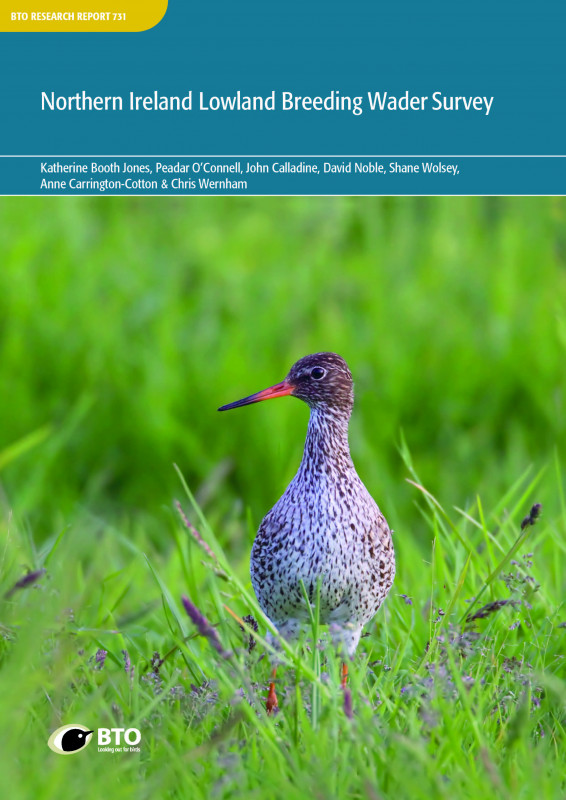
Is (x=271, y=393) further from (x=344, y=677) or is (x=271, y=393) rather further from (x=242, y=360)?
(x=242, y=360)

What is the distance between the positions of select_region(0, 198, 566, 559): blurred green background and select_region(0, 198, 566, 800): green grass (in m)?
0.02

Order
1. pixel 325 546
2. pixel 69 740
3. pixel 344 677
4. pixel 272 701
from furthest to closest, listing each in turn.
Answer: pixel 344 677 → pixel 325 546 → pixel 272 701 → pixel 69 740

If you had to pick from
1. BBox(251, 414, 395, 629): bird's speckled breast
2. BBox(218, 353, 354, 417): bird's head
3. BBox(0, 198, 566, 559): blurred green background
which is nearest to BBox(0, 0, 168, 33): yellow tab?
BBox(218, 353, 354, 417): bird's head

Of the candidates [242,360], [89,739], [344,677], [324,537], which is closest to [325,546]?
[324,537]

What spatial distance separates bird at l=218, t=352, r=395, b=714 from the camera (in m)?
3.37

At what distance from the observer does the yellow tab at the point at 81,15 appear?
13.6ft

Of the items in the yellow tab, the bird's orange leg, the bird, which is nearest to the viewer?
the bird's orange leg

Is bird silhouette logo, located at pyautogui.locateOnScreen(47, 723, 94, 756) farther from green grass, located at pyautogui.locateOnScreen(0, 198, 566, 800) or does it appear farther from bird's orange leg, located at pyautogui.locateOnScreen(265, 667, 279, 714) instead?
bird's orange leg, located at pyautogui.locateOnScreen(265, 667, 279, 714)

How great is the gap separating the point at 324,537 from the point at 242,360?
11.9 feet

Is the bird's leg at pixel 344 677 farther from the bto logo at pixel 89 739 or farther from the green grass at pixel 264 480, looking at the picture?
the bto logo at pixel 89 739

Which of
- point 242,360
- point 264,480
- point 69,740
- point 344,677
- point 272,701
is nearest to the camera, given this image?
point 69,740

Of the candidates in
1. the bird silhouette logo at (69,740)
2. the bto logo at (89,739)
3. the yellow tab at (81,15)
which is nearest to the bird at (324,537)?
the bto logo at (89,739)

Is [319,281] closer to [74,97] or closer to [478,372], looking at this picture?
[478,372]

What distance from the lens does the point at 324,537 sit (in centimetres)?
338
